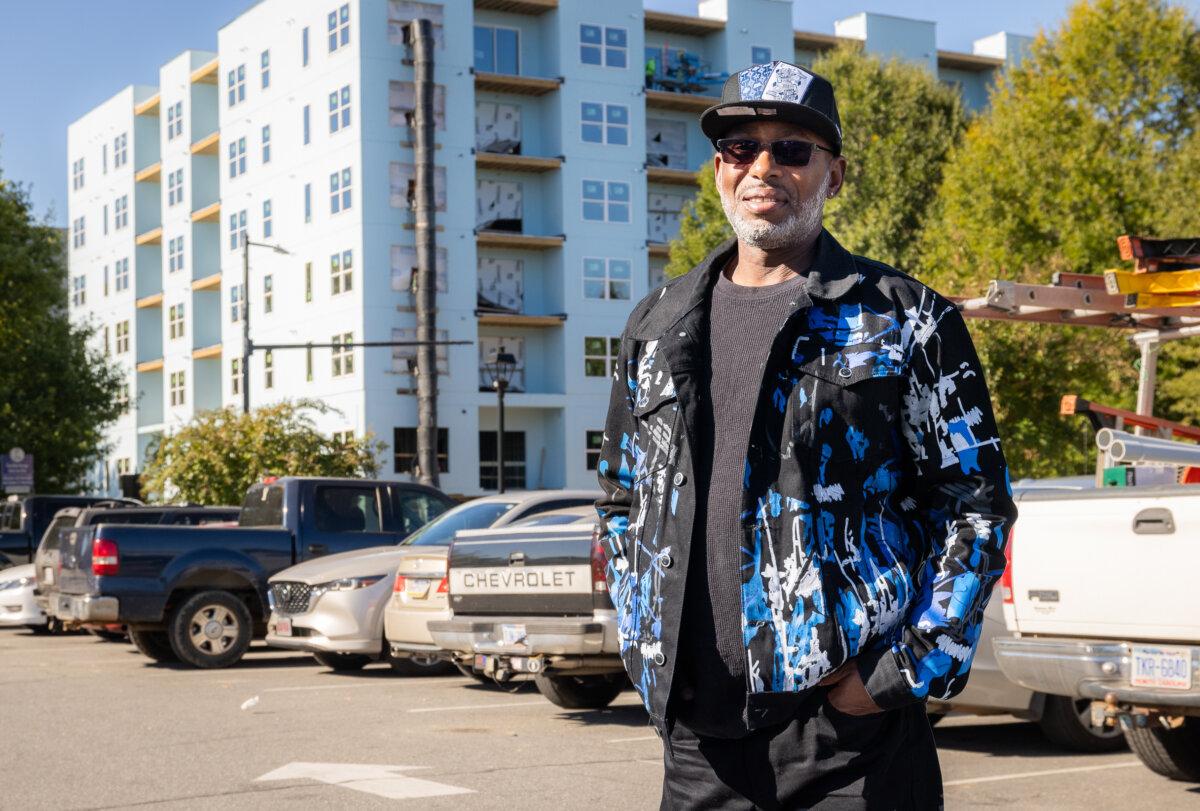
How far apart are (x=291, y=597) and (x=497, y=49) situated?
44.7 meters

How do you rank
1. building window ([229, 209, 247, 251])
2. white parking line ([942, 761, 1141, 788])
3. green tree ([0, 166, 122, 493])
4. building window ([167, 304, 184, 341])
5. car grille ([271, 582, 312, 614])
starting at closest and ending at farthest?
white parking line ([942, 761, 1141, 788]), car grille ([271, 582, 312, 614]), green tree ([0, 166, 122, 493]), building window ([229, 209, 247, 251]), building window ([167, 304, 184, 341])

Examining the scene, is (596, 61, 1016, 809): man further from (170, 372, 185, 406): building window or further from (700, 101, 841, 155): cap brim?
(170, 372, 185, 406): building window

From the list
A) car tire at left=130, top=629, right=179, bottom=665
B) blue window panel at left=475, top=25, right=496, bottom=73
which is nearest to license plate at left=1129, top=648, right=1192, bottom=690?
car tire at left=130, top=629, right=179, bottom=665

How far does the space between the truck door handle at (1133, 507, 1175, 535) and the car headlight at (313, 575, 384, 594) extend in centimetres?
892

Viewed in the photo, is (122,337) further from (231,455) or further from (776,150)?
(776,150)

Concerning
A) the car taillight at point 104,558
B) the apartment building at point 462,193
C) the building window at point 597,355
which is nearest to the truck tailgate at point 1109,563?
the car taillight at point 104,558

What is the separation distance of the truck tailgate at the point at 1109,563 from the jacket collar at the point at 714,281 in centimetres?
480

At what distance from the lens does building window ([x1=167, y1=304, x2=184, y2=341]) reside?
6825 centimetres

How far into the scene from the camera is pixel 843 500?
300 cm

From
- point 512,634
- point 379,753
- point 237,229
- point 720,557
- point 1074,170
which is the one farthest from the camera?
point 237,229

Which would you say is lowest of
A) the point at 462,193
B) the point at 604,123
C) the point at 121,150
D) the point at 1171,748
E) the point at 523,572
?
the point at 1171,748

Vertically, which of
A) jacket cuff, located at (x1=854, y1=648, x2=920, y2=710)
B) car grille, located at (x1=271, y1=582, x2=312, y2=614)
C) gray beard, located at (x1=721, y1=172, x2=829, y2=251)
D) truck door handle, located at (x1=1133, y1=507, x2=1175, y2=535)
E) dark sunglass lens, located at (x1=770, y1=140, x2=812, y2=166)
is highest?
dark sunglass lens, located at (x1=770, y1=140, x2=812, y2=166)

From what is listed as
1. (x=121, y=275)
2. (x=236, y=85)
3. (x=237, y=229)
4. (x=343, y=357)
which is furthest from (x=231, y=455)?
(x=121, y=275)

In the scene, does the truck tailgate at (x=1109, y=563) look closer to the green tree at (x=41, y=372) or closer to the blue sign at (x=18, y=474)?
the blue sign at (x=18, y=474)
